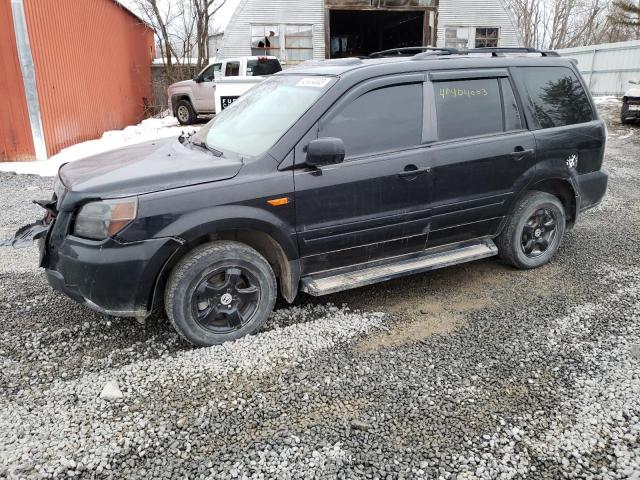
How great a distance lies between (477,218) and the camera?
425 centimetres

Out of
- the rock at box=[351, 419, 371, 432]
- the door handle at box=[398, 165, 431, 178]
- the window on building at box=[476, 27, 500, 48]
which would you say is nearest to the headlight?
the rock at box=[351, 419, 371, 432]

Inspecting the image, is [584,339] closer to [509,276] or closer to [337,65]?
[509,276]

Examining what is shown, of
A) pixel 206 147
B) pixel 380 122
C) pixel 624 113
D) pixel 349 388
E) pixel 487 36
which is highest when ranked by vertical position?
pixel 487 36

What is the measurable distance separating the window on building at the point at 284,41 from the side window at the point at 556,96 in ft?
49.4

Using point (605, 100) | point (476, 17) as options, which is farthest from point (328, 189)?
point (605, 100)

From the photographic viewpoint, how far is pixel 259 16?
18234mm

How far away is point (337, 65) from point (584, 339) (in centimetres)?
274

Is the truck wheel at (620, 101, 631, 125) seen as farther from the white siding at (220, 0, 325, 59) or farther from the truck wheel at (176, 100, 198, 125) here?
the truck wheel at (176, 100, 198, 125)

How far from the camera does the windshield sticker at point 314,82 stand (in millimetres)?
3724

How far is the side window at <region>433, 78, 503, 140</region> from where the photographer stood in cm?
402

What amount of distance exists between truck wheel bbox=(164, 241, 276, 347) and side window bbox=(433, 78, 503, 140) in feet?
5.96

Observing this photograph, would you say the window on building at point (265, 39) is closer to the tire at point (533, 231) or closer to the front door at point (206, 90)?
the front door at point (206, 90)

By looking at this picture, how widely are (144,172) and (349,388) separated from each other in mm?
1884

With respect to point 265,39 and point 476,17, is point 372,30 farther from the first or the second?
point 265,39
